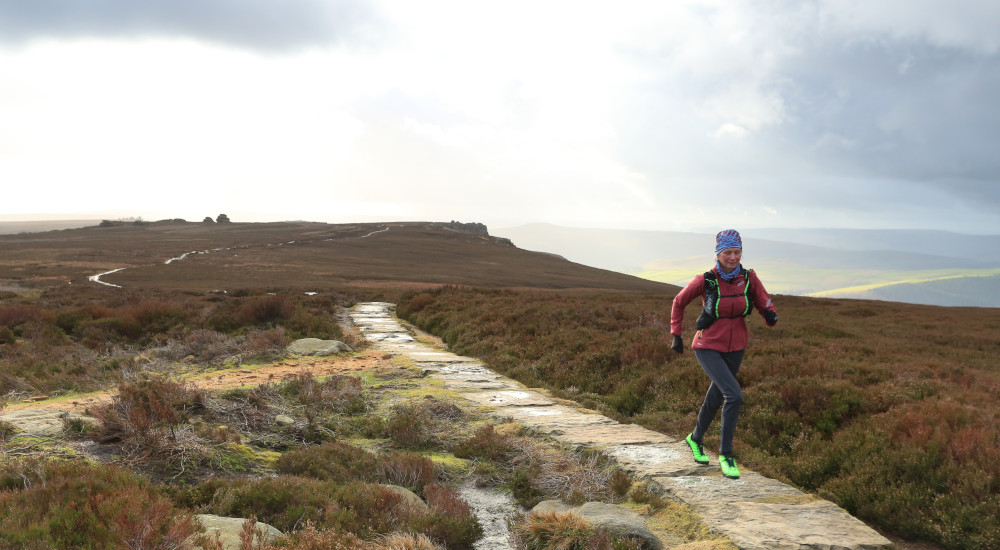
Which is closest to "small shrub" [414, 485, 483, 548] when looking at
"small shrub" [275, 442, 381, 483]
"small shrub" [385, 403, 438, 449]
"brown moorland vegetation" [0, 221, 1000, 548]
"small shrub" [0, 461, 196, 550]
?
"brown moorland vegetation" [0, 221, 1000, 548]

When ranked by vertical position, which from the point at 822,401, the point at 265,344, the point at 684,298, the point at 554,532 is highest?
the point at 684,298

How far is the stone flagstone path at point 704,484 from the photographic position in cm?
461

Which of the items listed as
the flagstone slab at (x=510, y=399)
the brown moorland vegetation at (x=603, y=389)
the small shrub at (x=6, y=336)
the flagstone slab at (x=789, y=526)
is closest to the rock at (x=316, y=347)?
the brown moorland vegetation at (x=603, y=389)

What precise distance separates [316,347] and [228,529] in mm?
10002

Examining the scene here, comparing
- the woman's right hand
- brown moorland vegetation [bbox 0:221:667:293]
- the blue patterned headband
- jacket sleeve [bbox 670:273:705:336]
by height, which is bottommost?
brown moorland vegetation [bbox 0:221:667:293]

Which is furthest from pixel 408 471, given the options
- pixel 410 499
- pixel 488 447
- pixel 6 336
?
pixel 6 336

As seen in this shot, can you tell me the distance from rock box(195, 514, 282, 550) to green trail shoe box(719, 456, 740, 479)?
15.6 ft

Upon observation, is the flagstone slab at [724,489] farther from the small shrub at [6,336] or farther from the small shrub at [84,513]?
the small shrub at [6,336]

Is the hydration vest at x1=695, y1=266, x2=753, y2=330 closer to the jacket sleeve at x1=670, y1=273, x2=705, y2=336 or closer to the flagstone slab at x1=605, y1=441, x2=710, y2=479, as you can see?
the jacket sleeve at x1=670, y1=273, x2=705, y2=336

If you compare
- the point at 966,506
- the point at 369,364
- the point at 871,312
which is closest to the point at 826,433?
the point at 966,506

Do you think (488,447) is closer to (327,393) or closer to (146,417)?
(327,393)

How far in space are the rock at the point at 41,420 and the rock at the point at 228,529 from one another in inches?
127

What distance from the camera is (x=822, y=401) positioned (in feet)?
27.7

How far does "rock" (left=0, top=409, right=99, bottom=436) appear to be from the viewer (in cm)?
610
